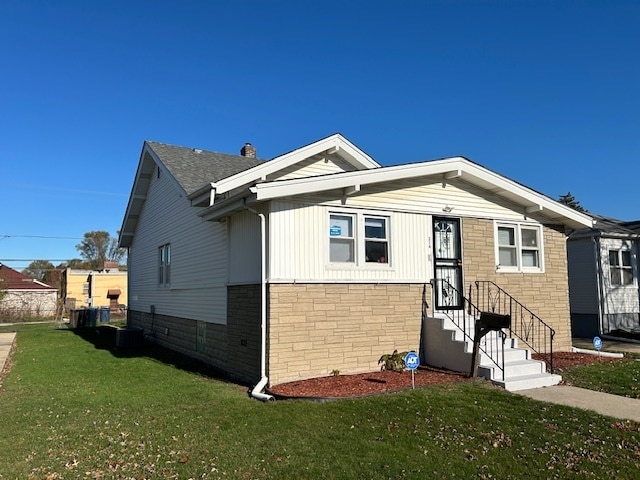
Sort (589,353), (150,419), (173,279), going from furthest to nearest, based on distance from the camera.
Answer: (173,279)
(589,353)
(150,419)

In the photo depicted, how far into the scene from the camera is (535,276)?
12492mm

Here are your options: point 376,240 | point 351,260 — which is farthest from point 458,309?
point 351,260

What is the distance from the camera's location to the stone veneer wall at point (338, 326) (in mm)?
9203

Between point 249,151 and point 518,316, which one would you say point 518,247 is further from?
point 249,151

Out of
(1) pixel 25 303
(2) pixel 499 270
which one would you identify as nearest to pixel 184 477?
Result: (2) pixel 499 270

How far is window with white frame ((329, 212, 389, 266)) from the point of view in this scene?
10.1 m

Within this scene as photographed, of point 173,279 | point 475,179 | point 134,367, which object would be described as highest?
point 475,179

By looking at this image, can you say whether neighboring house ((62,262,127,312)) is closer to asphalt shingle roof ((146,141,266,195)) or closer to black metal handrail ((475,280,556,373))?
asphalt shingle roof ((146,141,266,195))

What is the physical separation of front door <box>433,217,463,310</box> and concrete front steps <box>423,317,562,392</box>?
0.76 m

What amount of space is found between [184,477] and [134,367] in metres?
7.76

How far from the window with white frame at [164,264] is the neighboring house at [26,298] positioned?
25.2m

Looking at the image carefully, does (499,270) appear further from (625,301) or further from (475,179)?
(625,301)

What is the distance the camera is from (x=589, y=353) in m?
12.4

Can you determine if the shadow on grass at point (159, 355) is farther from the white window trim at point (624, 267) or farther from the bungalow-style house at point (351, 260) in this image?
the white window trim at point (624, 267)
